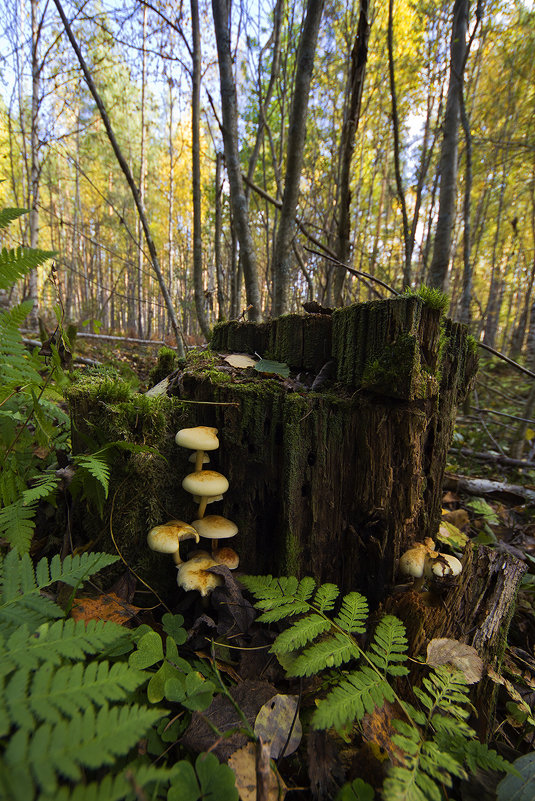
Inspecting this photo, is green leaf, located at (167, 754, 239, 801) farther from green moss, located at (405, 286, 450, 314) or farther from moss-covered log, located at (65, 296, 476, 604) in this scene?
green moss, located at (405, 286, 450, 314)

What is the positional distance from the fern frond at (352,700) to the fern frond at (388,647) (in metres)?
0.06

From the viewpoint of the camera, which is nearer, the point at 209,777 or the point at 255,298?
the point at 209,777

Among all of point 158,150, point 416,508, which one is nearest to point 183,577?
point 416,508

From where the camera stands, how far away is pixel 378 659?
1401 millimetres

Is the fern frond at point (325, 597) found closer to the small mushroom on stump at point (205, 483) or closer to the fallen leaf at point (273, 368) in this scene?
the small mushroom on stump at point (205, 483)

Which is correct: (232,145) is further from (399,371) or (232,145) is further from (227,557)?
(227,557)

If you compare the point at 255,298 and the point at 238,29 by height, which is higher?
the point at 238,29

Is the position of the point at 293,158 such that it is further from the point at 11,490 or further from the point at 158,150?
the point at 158,150

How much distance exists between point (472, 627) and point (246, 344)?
2544mm

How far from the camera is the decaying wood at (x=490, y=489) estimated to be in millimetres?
3926

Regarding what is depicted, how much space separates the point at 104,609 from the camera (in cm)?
177

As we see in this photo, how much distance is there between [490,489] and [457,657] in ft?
9.37

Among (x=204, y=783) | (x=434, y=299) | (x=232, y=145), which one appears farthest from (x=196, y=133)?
(x=204, y=783)

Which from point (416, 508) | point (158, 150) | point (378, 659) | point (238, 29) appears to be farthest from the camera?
point (158, 150)
